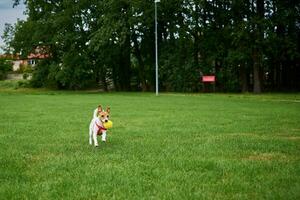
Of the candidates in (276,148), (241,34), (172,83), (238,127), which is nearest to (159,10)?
(172,83)

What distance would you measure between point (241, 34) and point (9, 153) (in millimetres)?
39605

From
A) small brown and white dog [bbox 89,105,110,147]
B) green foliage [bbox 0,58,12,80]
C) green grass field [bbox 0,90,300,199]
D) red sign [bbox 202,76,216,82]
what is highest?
green foliage [bbox 0,58,12,80]

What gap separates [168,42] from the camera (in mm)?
61938

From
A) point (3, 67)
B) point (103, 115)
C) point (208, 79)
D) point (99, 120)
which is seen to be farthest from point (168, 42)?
point (3, 67)

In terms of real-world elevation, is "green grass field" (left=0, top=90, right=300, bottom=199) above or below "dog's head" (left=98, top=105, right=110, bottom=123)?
below

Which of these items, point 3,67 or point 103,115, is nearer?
point 103,115

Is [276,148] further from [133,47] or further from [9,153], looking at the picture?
[133,47]

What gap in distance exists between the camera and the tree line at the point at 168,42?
51.7 metres

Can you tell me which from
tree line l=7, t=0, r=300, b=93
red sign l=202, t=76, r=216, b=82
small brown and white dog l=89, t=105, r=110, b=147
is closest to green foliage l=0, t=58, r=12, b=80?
tree line l=7, t=0, r=300, b=93

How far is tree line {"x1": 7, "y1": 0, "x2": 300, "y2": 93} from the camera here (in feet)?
170

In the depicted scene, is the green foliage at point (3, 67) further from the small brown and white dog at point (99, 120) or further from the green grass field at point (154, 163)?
the small brown and white dog at point (99, 120)

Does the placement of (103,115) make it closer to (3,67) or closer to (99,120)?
(99,120)

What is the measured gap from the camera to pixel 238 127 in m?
17.8

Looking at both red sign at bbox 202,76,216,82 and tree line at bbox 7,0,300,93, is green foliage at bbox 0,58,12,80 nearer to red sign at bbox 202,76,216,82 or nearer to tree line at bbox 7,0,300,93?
tree line at bbox 7,0,300,93
